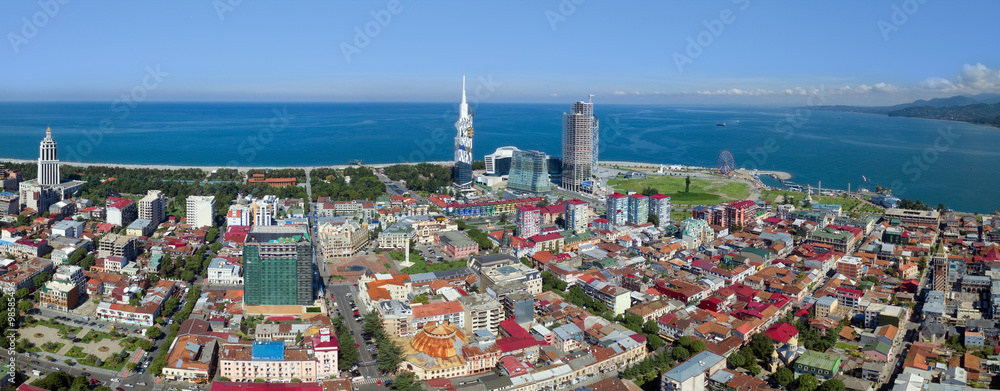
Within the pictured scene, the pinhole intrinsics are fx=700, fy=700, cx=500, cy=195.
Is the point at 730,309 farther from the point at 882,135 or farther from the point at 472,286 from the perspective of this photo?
the point at 882,135

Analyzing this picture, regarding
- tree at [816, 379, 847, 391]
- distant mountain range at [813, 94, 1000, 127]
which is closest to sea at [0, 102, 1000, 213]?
distant mountain range at [813, 94, 1000, 127]

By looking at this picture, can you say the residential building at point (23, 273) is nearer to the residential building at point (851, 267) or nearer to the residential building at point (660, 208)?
the residential building at point (660, 208)

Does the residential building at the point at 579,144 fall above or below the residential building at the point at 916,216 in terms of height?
above

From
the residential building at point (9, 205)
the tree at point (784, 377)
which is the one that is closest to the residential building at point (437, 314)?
the tree at point (784, 377)

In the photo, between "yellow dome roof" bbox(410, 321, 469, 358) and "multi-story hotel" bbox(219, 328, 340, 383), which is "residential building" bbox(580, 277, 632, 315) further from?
"multi-story hotel" bbox(219, 328, 340, 383)

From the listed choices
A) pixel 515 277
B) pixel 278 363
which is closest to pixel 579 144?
pixel 515 277

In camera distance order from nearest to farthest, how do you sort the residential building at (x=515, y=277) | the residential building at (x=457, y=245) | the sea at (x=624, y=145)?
the residential building at (x=515, y=277) < the residential building at (x=457, y=245) < the sea at (x=624, y=145)
